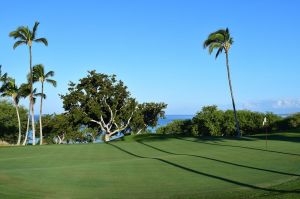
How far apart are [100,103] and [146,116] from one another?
10.5 m

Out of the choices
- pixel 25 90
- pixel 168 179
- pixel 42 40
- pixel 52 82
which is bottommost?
pixel 168 179

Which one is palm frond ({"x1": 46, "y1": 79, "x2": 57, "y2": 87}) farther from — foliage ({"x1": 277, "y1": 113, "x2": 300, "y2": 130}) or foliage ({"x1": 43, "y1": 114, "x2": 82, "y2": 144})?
foliage ({"x1": 277, "y1": 113, "x2": 300, "y2": 130})

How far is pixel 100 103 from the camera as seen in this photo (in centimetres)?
6494

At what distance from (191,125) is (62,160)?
54.9m

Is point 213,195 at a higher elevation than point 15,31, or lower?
lower

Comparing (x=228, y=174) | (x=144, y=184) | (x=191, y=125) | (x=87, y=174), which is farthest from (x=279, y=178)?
(x=191, y=125)

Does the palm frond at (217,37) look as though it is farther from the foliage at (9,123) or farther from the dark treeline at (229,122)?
the foliage at (9,123)

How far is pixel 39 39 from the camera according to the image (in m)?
51.1

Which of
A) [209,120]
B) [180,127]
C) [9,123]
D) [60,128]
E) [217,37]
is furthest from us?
[180,127]

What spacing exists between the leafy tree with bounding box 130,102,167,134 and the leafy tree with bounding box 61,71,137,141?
1.32 metres

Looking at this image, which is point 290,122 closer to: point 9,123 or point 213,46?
point 213,46

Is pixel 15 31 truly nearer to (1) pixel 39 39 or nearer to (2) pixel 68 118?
(1) pixel 39 39

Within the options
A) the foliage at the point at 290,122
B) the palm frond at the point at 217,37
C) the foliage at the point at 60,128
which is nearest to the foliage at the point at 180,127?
the foliage at the point at 60,128

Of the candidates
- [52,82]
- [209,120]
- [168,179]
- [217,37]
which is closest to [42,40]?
[52,82]
